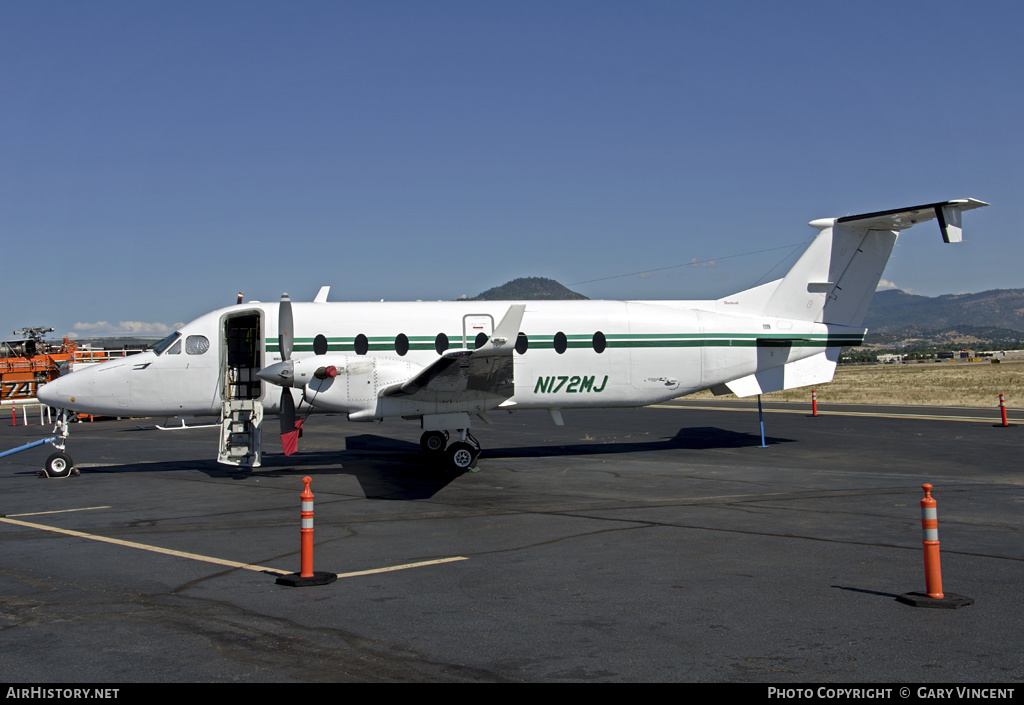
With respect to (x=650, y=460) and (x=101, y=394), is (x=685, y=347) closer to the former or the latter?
(x=650, y=460)

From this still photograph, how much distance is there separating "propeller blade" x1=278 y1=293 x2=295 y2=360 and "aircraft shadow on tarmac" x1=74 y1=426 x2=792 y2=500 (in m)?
2.51

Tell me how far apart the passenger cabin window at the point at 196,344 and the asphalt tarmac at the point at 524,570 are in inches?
99.1

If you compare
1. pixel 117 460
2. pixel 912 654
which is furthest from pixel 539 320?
pixel 912 654

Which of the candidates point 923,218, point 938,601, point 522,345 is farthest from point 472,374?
point 923,218

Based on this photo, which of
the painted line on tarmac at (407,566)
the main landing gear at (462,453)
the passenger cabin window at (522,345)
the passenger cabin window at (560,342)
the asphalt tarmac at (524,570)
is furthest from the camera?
the passenger cabin window at (560,342)

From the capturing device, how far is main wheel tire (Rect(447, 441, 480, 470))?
15.0m

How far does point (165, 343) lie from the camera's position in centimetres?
1592

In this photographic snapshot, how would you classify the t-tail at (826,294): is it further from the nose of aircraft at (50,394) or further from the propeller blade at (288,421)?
the nose of aircraft at (50,394)

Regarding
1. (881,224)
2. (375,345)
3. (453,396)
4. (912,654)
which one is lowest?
(912,654)

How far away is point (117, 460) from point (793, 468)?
1492 centimetres

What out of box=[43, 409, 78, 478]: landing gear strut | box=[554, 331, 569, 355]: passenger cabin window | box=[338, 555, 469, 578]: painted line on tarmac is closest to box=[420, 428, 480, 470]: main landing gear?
box=[554, 331, 569, 355]: passenger cabin window

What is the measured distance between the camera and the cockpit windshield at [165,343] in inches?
623

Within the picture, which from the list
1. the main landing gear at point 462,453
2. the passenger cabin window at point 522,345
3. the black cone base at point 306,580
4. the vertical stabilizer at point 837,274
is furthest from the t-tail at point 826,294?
the black cone base at point 306,580

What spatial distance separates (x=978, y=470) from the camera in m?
14.1
